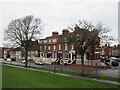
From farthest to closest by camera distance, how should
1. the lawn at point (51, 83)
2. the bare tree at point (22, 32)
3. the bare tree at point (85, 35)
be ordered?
the bare tree at point (22, 32) < the bare tree at point (85, 35) < the lawn at point (51, 83)

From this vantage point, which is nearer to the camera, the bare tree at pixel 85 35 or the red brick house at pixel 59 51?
the bare tree at pixel 85 35

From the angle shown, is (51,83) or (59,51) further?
(59,51)

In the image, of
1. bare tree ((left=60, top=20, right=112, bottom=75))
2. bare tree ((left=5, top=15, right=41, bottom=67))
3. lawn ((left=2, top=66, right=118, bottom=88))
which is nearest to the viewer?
lawn ((left=2, top=66, right=118, bottom=88))

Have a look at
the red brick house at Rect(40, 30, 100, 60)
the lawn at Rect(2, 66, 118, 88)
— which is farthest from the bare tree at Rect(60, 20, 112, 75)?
the red brick house at Rect(40, 30, 100, 60)

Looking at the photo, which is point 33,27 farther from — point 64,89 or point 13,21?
point 64,89

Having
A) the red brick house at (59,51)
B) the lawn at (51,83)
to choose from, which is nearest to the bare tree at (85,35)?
the lawn at (51,83)

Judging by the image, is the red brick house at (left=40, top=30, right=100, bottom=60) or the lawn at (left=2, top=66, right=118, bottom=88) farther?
the red brick house at (left=40, top=30, right=100, bottom=60)

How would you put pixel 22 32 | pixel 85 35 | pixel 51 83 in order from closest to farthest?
pixel 51 83, pixel 85 35, pixel 22 32

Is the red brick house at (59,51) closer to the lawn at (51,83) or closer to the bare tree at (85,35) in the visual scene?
the bare tree at (85,35)

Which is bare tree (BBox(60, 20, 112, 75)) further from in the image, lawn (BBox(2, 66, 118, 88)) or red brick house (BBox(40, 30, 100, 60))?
red brick house (BBox(40, 30, 100, 60))

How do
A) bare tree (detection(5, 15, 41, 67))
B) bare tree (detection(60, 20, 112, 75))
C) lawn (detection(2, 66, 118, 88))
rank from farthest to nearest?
bare tree (detection(5, 15, 41, 67)) < bare tree (detection(60, 20, 112, 75)) < lawn (detection(2, 66, 118, 88))

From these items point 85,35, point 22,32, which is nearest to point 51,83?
point 85,35

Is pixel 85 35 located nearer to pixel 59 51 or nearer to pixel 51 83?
pixel 51 83

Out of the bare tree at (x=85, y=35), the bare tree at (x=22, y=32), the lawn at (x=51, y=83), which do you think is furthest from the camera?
the bare tree at (x=22, y=32)
